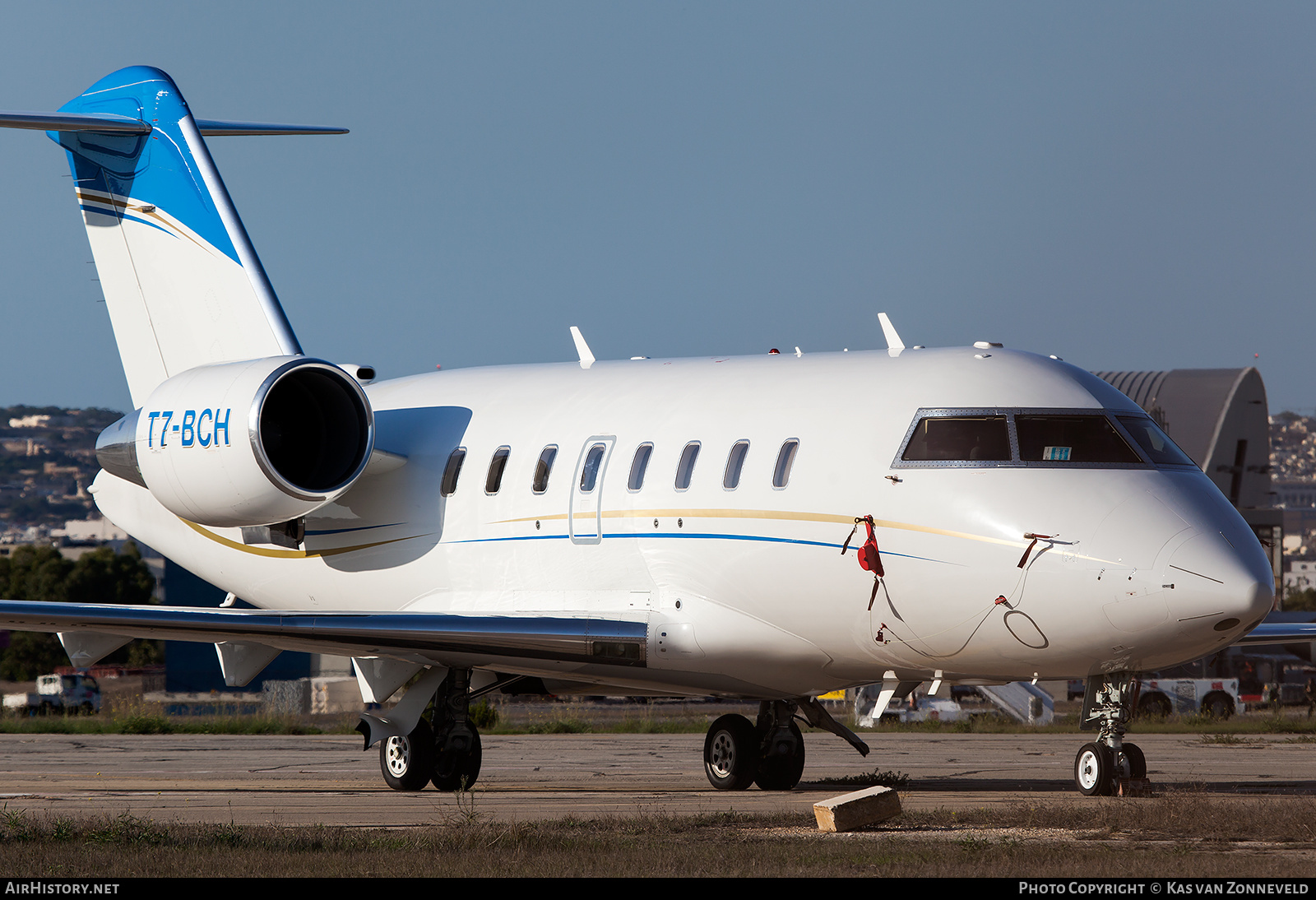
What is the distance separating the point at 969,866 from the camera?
9.46 meters

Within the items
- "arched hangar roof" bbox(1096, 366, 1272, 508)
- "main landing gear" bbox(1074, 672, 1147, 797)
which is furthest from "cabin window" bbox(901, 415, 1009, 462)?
"arched hangar roof" bbox(1096, 366, 1272, 508)

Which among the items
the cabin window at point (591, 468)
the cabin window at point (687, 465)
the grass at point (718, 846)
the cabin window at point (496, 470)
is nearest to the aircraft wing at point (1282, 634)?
the grass at point (718, 846)

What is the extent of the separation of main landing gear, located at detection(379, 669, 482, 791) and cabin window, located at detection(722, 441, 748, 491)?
3891 mm

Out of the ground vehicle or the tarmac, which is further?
the ground vehicle

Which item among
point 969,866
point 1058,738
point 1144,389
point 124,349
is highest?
point 1144,389

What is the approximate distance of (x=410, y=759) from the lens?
16688 mm

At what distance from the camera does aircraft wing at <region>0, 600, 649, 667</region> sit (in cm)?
1523

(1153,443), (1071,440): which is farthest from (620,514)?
(1153,443)

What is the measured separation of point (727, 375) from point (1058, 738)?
15.1m

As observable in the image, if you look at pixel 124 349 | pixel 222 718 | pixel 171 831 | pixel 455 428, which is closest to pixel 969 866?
pixel 171 831

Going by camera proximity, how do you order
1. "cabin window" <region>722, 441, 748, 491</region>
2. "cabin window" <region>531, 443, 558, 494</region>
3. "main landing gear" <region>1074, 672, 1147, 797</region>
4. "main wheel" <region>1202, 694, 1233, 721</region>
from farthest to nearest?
"main wheel" <region>1202, 694, 1233, 721</region> → "cabin window" <region>531, 443, 558, 494</region> → "cabin window" <region>722, 441, 748, 491</region> → "main landing gear" <region>1074, 672, 1147, 797</region>

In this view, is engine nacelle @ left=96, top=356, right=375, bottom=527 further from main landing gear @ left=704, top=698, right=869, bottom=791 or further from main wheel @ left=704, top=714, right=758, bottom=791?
main landing gear @ left=704, top=698, right=869, bottom=791

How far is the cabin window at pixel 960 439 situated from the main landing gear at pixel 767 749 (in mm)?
4090

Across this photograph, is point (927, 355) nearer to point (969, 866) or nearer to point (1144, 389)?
point (969, 866)
